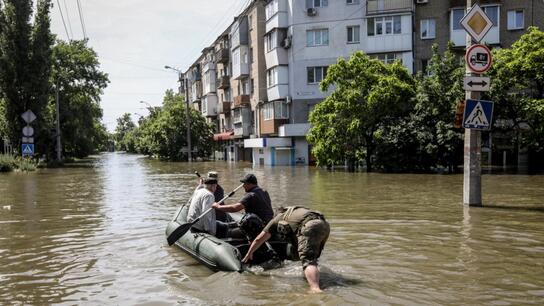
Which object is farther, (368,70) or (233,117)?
(233,117)

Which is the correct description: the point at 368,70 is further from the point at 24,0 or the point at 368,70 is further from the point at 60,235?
the point at 24,0

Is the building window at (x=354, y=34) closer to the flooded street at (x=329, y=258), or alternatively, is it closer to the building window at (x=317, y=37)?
the building window at (x=317, y=37)

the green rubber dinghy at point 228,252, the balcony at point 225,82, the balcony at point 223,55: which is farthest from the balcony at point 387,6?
the green rubber dinghy at point 228,252

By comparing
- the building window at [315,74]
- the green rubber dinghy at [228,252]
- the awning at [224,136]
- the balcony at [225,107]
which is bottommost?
the green rubber dinghy at [228,252]

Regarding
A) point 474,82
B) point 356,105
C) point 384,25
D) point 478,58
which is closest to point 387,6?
point 384,25

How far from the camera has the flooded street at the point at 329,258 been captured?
23.6 feet

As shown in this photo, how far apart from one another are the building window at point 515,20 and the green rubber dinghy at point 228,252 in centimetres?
3602

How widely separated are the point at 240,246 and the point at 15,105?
41.6 meters

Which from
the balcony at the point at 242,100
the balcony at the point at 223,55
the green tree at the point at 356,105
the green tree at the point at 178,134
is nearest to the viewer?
the green tree at the point at 356,105

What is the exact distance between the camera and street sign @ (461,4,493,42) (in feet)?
45.7

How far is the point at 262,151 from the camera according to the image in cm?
4884

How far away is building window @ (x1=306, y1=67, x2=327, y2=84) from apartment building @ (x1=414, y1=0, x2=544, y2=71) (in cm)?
730

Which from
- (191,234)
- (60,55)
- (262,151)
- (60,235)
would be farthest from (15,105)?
(191,234)

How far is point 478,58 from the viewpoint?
1380 cm
